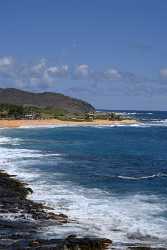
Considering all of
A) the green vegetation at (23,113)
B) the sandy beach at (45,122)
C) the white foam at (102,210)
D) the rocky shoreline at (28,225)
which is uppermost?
the green vegetation at (23,113)

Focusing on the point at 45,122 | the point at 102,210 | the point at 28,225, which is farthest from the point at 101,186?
the point at 45,122

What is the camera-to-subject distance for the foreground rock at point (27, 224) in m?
21.9

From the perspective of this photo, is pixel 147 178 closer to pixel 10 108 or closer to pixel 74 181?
pixel 74 181

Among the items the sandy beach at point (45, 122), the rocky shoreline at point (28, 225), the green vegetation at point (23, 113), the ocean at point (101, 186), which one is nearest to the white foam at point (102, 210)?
the ocean at point (101, 186)

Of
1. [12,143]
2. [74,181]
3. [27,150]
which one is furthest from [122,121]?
[74,181]

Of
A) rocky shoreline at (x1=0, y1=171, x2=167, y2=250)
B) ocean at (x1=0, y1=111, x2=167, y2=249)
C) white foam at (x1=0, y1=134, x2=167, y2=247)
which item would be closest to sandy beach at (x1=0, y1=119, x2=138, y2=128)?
ocean at (x1=0, y1=111, x2=167, y2=249)

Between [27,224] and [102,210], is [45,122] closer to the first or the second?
[102,210]

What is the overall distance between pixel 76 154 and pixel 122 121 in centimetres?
9071

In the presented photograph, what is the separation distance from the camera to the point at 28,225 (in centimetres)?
2567

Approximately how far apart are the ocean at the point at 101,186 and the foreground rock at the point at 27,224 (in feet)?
2.68

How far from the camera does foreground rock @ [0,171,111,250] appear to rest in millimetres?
21875

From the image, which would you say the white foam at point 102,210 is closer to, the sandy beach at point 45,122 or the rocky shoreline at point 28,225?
the rocky shoreline at point 28,225

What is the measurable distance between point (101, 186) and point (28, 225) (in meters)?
14.2

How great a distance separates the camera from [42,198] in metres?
34.1
